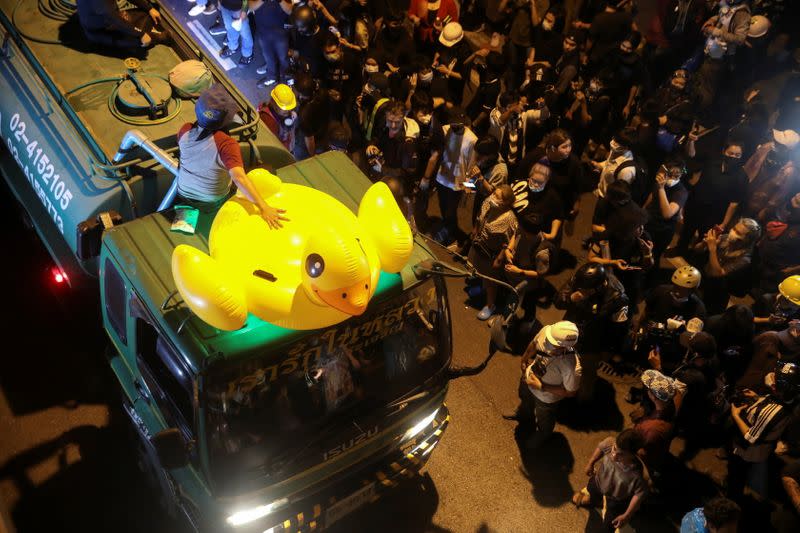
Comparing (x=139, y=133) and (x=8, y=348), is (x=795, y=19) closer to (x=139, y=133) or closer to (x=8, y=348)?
(x=139, y=133)

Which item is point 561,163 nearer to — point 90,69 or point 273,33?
point 273,33

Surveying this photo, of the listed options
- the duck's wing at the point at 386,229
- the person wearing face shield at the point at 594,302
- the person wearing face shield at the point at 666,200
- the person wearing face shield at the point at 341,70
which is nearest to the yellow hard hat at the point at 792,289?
the person wearing face shield at the point at 666,200

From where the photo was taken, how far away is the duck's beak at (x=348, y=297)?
4.20 meters

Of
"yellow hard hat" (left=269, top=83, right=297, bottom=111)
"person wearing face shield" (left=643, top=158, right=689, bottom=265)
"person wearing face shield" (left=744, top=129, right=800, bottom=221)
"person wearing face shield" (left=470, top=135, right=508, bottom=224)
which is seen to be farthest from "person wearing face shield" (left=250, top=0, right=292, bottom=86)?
"person wearing face shield" (left=744, top=129, right=800, bottom=221)

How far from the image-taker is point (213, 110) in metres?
5.27

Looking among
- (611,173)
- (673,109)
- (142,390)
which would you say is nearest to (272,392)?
(142,390)

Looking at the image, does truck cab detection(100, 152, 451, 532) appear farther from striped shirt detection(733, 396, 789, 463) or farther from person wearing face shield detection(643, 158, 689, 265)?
person wearing face shield detection(643, 158, 689, 265)

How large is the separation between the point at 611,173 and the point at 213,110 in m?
4.64

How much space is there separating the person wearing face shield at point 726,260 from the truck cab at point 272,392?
12.4ft

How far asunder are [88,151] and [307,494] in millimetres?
3432

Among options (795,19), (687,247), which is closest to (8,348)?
(687,247)

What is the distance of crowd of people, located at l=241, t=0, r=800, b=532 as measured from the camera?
6.51m

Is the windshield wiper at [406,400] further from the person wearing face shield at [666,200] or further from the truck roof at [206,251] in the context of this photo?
the person wearing face shield at [666,200]

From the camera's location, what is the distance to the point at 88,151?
6066 millimetres
